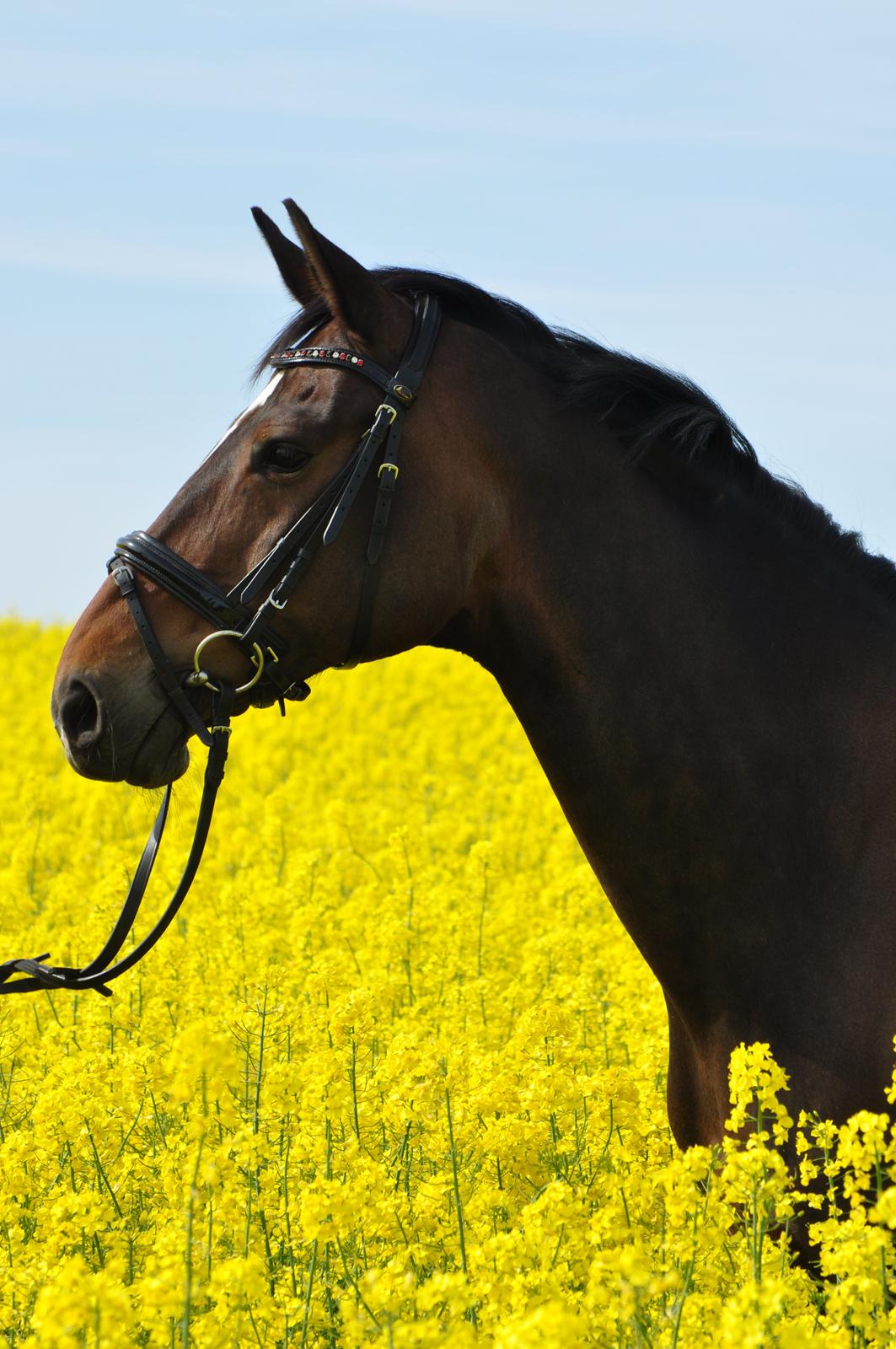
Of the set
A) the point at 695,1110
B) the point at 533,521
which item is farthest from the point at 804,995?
the point at 533,521

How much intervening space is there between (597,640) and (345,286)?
3.15ft

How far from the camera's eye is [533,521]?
349 cm

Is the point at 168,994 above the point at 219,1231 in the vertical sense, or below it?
above

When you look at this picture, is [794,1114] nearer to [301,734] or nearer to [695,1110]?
[695,1110]

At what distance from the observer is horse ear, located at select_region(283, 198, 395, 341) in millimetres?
3375

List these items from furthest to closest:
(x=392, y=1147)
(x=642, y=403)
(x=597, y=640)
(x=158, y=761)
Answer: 1. (x=392, y=1147)
2. (x=642, y=403)
3. (x=158, y=761)
4. (x=597, y=640)

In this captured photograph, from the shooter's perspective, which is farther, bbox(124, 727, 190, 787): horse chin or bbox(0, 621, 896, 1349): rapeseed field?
bbox(124, 727, 190, 787): horse chin

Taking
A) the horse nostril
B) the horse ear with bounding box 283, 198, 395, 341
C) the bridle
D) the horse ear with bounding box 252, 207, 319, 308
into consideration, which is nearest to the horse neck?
the bridle

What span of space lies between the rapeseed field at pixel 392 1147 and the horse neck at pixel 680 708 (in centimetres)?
46

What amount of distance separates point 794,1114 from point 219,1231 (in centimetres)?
147

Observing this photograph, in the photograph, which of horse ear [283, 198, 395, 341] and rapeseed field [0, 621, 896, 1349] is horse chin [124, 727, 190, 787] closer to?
rapeseed field [0, 621, 896, 1349]

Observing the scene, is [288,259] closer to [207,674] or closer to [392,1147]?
[207,674]

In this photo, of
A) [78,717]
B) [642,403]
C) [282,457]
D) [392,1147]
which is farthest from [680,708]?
[392,1147]

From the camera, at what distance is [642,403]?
3.66 m
